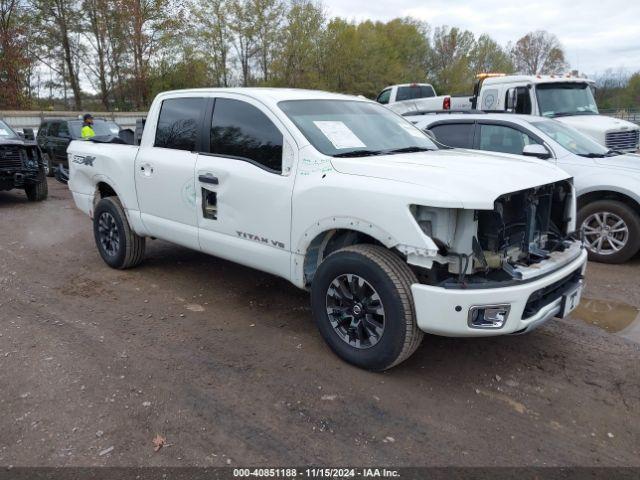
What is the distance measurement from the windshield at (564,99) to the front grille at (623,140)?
3.26 ft

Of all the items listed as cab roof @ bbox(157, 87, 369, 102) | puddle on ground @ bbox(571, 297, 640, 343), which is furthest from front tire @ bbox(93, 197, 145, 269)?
puddle on ground @ bbox(571, 297, 640, 343)

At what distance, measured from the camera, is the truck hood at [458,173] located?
306 centimetres

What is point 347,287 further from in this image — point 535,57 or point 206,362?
point 535,57

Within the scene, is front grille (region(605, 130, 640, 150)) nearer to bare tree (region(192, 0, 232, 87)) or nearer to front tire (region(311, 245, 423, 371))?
front tire (region(311, 245, 423, 371))

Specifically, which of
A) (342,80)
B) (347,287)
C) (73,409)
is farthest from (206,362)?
(342,80)

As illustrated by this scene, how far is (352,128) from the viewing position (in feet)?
14.0

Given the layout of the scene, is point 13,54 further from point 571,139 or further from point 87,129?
point 571,139

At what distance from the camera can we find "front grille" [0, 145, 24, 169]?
394 inches

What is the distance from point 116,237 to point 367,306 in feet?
11.6

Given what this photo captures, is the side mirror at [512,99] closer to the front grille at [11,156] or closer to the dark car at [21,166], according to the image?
the dark car at [21,166]

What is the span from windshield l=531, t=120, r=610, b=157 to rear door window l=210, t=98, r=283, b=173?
4213mm

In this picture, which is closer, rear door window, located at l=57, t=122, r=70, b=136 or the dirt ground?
the dirt ground

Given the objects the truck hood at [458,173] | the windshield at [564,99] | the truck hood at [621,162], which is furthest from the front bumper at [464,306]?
the windshield at [564,99]

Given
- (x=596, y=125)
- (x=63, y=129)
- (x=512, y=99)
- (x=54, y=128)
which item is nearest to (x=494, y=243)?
(x=596, y=125)
